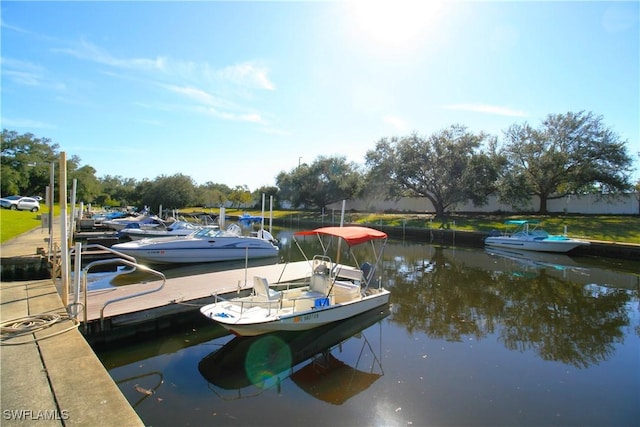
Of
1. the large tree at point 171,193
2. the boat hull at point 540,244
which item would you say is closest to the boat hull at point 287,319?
A: the boat hull at point 540,244

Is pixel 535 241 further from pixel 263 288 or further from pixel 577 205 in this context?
pixel 263 288

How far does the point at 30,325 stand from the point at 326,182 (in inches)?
1847

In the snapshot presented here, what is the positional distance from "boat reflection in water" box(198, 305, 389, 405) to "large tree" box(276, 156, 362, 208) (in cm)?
4206

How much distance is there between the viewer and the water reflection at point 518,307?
28.0ft

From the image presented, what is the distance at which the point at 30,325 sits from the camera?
5.86m

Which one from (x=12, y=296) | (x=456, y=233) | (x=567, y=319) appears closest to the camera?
(x=12, y=296)

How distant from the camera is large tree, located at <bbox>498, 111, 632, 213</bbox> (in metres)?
31.8

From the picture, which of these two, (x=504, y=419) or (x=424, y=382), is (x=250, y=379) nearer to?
(x=424, y=382)

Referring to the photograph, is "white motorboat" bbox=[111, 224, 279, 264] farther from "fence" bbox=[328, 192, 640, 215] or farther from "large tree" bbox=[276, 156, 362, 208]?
"large tree" bbox=[276, 156, 362, 208]

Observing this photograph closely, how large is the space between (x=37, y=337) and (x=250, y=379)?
348 cm

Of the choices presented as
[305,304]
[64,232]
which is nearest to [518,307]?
[305,304]

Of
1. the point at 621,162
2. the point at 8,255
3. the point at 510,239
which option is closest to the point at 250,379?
the point at 8,255

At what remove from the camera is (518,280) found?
15469mm

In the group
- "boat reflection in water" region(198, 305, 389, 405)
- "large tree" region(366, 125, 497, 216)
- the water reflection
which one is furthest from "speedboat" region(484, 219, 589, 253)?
"boat reflection in water" region(198, 305, 389, 405)
